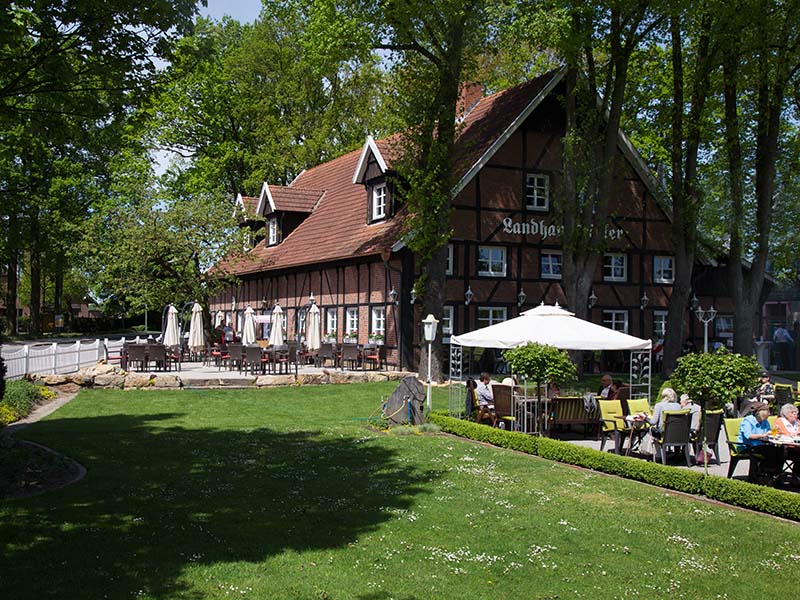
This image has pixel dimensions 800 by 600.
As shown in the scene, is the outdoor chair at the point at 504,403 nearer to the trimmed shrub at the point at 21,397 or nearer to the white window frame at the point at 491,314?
the trimmed shrub at the point at 21,397

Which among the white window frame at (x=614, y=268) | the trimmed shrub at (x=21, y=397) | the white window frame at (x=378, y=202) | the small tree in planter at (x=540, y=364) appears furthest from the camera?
the white window frame at (x=614, y=268)

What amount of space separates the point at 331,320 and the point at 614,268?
10.8m

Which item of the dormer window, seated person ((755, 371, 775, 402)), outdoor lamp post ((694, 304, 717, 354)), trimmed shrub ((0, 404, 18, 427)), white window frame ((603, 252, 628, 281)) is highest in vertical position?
the dormer window

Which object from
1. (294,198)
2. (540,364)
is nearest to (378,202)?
(294,198)

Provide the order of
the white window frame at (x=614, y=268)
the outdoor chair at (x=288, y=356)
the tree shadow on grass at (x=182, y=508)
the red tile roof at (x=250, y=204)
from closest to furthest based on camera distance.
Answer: the tree shadow on grass at (x=182, y=508)
the outdoor chair at (x=288, y=356)
the white window frame at (x=614, y=268)
the red tile roof at (x=250, y=204)

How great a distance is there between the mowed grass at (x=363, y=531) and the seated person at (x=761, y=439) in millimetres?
1500

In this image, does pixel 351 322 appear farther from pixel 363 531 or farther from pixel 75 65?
pixel 363 531

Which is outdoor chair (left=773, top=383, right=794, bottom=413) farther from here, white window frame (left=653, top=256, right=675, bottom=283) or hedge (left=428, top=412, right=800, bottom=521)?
white window frame (left=653, top=256, right=675, bottom=283)

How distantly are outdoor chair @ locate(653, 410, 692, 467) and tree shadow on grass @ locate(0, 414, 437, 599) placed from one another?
367cm

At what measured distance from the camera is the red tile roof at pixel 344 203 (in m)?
27.7

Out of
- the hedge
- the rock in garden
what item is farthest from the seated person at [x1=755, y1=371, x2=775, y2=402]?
the rock in garden

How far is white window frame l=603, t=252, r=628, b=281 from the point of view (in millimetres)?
30734

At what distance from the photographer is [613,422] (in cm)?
1341

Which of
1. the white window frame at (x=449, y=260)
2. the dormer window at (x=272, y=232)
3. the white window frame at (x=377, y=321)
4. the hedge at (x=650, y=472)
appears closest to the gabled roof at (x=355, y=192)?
the dormer window at (x=272, y=232)
